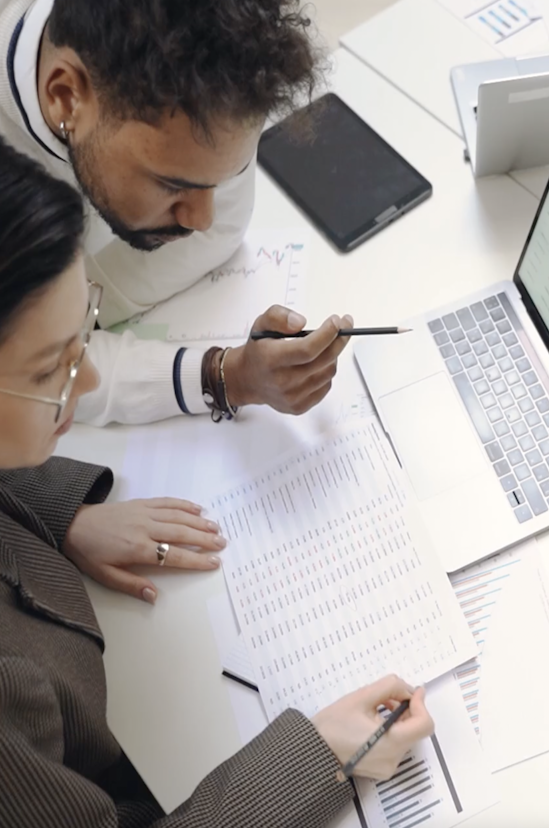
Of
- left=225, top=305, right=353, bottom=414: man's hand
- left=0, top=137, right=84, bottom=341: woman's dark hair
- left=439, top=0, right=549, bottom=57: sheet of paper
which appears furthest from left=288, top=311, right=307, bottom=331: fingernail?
left=439, top=0, right=549, bottom=57: sheet of paper

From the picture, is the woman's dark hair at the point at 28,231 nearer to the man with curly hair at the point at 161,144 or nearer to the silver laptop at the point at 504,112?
the man with curly hair at the point at 161,144

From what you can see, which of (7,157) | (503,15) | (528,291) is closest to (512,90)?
(528,291)

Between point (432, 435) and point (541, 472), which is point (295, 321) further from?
point (541, 472)

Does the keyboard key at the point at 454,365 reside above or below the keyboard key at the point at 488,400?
above

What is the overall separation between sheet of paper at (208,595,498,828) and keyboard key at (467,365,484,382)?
335 mm

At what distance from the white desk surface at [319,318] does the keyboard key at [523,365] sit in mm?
141

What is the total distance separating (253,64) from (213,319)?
0.37m

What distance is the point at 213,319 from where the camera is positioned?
1011 mm

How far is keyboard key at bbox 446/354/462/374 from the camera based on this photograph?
33.7 inches

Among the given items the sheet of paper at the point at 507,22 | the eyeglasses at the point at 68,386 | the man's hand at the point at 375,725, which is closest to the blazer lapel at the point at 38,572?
the eyeglasses at the point at 68,386

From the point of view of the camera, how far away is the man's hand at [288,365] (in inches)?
33.0

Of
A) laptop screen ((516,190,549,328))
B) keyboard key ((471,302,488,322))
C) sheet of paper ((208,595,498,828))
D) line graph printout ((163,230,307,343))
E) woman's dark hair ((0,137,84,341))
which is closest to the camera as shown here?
woman's dark hair ((0,137,84,341))

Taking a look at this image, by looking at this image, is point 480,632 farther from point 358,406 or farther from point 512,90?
point 512,90

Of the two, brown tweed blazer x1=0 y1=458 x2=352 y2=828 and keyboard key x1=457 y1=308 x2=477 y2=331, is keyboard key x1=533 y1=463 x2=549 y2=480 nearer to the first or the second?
keyboard key x1=457 y1=308 x2=477 y2=331
